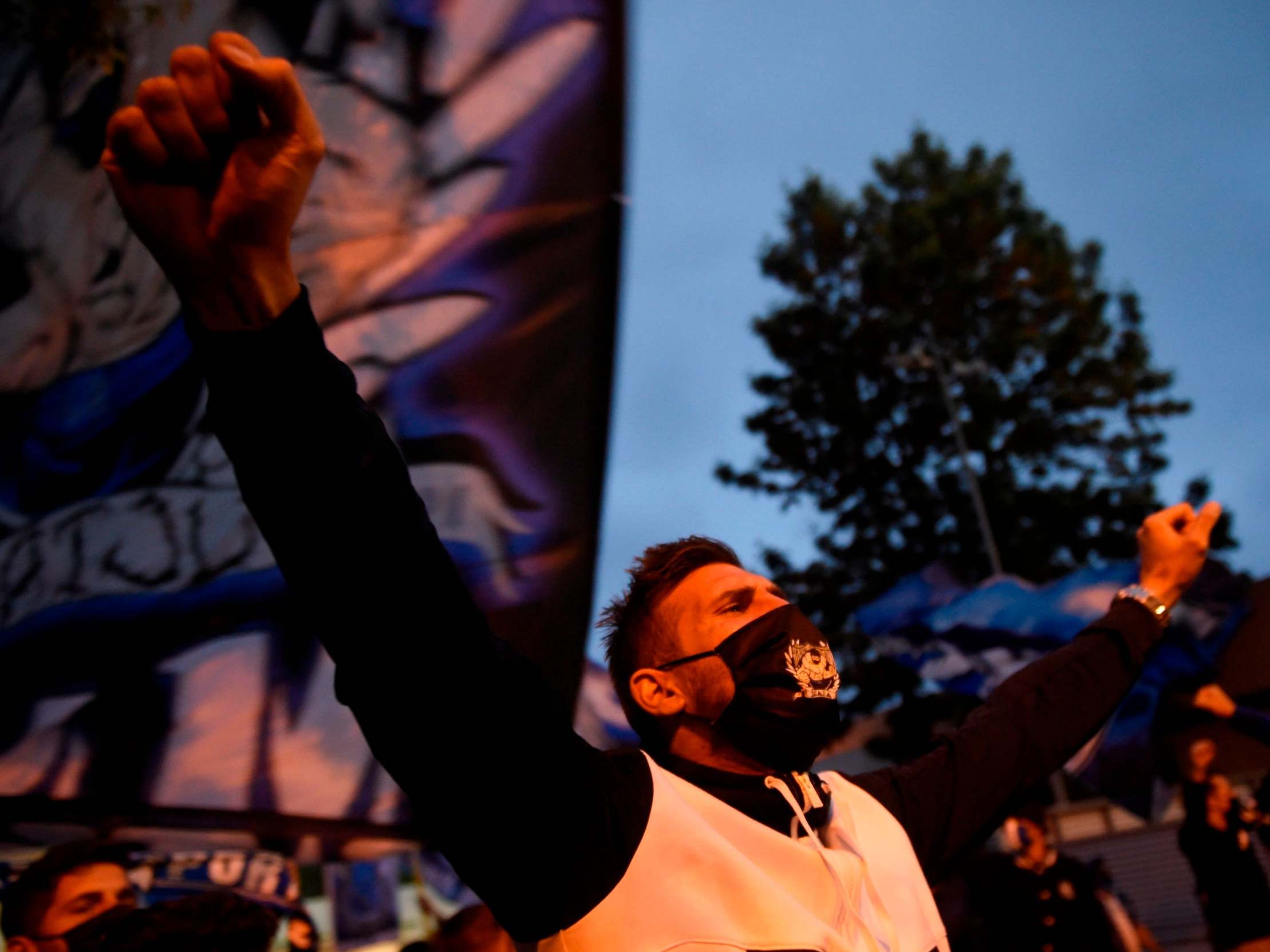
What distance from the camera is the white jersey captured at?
1.29 meters

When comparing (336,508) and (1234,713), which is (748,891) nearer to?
(336,508)

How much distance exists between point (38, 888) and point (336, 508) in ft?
9.31

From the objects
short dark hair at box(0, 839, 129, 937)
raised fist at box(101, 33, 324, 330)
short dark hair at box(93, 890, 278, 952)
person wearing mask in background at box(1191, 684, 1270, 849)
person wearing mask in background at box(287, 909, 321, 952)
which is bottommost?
person wearing mask in background at box(287, 909, 321, 952)

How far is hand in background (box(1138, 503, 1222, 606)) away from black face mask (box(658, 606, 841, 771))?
984mm

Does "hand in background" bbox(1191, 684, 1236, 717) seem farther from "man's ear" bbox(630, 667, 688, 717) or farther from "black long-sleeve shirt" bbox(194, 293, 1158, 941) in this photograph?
"black long-sleeve shirt" bbox(194, 293, 1158, 941)

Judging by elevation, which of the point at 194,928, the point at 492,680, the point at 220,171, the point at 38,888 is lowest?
the point at 38,888

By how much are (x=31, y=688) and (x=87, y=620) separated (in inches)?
13.6

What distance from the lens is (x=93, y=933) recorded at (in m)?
2.78

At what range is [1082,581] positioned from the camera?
29.1ft

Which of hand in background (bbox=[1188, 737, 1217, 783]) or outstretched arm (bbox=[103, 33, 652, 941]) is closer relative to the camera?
outstretched arm (bbox=[103, 33, 652, 941])

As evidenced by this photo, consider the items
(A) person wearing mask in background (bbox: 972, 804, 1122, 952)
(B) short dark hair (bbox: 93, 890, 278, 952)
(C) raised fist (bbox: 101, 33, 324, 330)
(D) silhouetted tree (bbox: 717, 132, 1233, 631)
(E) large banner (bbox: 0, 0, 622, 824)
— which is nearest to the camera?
(C) raised fist (bbox: 101, 33, 324, 330)

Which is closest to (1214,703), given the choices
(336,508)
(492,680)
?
(492,680)

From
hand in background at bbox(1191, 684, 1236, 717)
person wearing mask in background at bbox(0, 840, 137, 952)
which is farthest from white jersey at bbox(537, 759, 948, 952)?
hand in background at bbox(1191, 684, 1236, 717)

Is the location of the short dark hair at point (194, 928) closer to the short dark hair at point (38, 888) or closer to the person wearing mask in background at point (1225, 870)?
the short dark hair at point (38, 888)
